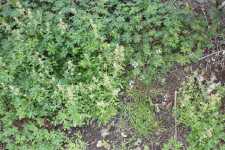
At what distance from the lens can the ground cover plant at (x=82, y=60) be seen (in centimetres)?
501

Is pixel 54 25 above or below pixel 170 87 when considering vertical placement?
above

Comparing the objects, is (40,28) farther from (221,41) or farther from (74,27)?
(221,41)

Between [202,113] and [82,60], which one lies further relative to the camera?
[82,60]

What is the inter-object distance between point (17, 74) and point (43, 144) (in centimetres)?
86

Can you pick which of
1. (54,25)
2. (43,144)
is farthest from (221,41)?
(43,144)

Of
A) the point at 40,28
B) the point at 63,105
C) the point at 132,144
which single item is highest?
the point at 40,28

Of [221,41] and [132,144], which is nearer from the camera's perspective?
[132,144]

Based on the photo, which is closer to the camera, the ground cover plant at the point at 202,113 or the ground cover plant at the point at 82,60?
the ground cover plant at the point at 202,113

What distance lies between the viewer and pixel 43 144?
4941 mm

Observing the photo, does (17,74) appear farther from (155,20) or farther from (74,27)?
(155,20)

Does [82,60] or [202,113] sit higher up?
[82,60]

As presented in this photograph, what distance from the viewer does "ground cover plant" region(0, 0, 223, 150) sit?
501 cm

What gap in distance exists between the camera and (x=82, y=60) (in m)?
5.16

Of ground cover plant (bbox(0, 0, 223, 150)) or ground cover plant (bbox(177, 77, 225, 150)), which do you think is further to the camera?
ground cover plant (bbox(0, 0, 223, 150))
